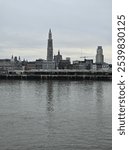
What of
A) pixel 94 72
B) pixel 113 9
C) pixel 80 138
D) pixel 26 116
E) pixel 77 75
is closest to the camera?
pixel 113 9

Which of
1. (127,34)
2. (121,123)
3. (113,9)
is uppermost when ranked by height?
(113,9)

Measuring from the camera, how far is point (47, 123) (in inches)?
1044

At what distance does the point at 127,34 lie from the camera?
5.03 meters

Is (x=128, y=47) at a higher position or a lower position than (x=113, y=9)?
lower

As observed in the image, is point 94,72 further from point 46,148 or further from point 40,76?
point 46,148

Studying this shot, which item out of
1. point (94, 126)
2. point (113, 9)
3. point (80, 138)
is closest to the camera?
point (113, 9)

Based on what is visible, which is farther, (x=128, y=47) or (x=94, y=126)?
(x=94, y=126)

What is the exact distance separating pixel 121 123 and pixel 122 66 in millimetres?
872

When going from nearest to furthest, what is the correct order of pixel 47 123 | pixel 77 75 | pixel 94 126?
pixel 94 126 < pixel 47 123 < pixel 77 75

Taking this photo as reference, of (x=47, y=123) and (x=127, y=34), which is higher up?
(x=127, y=34)

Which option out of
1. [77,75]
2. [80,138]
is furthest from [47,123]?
[77,75]

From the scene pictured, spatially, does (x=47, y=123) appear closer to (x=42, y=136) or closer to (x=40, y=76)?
(x=42, y=136)

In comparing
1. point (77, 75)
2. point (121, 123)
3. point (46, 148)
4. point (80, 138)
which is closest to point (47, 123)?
point (80, 138)

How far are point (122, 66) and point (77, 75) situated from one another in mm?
143819
